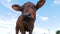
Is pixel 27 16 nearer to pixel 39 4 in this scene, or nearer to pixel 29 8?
pixel 29 8

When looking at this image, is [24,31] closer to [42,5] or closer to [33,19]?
[33,19]

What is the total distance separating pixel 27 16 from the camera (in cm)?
851

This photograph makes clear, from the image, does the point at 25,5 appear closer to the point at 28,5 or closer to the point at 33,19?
the point at 28,5

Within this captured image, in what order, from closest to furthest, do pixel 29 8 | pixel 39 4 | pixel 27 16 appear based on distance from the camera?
pixel 27 16, pixel 29 8, pixel 39 4

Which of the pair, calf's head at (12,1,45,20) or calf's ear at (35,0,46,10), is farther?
calf's ear at (35,0,46,10)

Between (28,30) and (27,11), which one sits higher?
(27,11)

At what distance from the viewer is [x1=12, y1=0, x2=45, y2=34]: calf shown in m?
8.66

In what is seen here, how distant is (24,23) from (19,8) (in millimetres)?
730

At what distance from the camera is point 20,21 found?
904 centimetres

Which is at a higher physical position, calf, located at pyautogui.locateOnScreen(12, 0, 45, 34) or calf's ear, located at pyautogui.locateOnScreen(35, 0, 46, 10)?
calf's ear, located at pyautogui.locateOnScreen(35, 0, 46, 10)

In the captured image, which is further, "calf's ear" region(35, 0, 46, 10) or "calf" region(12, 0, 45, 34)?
"calf's ear" region(35, 0, 46, 10)

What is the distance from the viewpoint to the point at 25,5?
916cm

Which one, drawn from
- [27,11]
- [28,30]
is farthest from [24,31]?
[27,11]

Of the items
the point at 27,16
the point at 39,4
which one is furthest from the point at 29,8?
the point at 27,16
